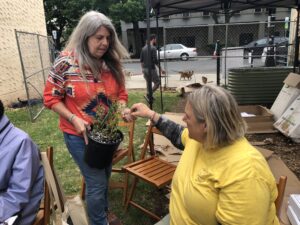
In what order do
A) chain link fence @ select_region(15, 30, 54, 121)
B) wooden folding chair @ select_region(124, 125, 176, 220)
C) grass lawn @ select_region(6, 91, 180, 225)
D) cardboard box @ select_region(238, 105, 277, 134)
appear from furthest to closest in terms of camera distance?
chain link fence @ select_region(15, 30, 54, 121)
cardboard box @ select_region(238, 105, 277, 134)
grass lawn @ select_region(6, 91, 180, 225)
wooden folding chair @ select_region(124, 125, 176, 220)

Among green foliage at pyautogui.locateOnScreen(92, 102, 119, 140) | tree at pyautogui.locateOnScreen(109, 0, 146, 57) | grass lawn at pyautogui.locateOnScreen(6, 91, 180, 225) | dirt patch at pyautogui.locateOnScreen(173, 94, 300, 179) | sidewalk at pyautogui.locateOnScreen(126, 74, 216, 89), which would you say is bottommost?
sidewalk at pyautogui.locateOnScreen(126, 74, 216, 89)

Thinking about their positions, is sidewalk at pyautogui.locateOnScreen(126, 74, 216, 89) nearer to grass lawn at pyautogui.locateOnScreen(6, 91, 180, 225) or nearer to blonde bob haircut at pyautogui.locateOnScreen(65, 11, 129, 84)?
grass lawn at pyautogui.locateOnScreen(6, 91, 180, 225)

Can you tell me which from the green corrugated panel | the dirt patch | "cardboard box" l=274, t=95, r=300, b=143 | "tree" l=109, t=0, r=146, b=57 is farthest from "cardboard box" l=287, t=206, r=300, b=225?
"tree" l=109, t=0, r=146, b=57

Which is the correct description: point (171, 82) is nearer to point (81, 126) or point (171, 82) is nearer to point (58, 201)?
point (81, 126)

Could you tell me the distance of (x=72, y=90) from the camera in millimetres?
2256

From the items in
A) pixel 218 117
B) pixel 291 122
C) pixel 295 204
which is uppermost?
pixel 218 117

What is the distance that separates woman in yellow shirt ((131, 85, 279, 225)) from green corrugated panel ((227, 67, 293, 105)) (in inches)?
231

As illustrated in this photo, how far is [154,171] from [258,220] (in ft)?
5.53

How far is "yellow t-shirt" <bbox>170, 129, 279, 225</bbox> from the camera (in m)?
1.41

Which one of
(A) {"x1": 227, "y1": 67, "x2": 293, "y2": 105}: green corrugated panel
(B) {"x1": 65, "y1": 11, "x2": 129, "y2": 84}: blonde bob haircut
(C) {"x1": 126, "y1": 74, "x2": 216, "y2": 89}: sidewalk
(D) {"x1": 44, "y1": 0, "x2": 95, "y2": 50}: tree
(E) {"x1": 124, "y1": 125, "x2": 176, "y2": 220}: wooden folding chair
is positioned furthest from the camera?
(D) {"x1": 44, "y1": 0, "x2": 95, "y2": 50}: tree

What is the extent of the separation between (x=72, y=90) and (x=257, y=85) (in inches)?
229

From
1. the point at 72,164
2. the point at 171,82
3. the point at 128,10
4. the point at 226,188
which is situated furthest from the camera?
the point at 128,10

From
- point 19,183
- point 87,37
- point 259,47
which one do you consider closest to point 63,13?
point 259,47

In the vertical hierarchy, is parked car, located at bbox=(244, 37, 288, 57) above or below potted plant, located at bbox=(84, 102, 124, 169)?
below
